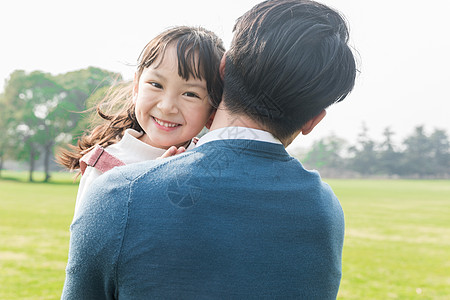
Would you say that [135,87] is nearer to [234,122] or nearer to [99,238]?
[234,122]

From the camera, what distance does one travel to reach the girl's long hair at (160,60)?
5.60 feet

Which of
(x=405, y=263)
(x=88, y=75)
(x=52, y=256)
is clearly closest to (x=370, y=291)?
(x=405, y=263)

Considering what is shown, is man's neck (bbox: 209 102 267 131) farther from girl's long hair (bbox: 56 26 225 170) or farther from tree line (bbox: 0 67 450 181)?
tree line (bbox: 0 67 450 181)

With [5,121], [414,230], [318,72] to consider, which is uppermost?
[318,72]

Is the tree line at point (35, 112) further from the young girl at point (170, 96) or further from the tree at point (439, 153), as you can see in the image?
the tree at point (439, 153)

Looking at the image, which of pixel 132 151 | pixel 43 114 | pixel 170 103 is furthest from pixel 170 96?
pixel 43 114

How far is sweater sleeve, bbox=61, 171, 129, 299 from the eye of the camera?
0.90 metres

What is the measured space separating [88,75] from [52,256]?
32.9 metres

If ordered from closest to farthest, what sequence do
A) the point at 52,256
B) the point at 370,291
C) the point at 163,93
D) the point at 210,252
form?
the point at 210,252, the point at 163,93, the point at 370,291, the point at 52,256

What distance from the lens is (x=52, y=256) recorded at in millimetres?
7613

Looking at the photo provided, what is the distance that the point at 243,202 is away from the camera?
944 mm

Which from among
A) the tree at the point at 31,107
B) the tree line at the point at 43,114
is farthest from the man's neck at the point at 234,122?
the tree at the point at 31,107

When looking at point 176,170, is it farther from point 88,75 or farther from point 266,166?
point 88,75

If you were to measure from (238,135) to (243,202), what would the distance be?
18 centimetres
